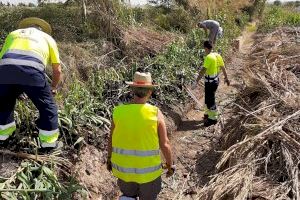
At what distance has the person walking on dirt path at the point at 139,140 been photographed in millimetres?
3572

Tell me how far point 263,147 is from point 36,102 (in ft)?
8.54

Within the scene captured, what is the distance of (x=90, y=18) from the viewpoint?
30.8ft

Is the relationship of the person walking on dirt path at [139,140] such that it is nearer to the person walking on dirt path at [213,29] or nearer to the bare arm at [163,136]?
the bare arm at [163,136]

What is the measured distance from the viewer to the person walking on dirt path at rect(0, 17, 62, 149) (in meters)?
4.27

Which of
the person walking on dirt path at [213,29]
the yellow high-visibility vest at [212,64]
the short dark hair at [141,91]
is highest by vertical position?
the short dark hair at [141,91]

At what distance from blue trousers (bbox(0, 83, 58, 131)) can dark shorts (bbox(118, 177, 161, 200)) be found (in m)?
1.13

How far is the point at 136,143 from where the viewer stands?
3.63 m

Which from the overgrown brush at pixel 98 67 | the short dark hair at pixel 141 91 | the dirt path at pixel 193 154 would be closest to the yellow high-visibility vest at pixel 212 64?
the dirt path at pixel 193 154

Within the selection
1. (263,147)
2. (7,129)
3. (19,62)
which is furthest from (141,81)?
(263,147)

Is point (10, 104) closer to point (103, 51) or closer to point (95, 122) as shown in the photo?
point (95, 122)

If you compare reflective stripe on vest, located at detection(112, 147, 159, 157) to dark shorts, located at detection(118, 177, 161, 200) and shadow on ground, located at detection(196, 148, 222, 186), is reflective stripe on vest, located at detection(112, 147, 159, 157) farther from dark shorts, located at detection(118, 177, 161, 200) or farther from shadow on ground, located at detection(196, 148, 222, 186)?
shadow on ground, located at detection(196, 148, 222, 186)

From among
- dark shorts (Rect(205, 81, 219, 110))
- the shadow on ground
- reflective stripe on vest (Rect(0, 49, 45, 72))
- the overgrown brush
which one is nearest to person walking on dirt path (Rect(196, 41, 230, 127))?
dark shorts (Rect(205, 81, 219, 110))

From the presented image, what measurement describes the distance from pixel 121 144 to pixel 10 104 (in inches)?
61.4

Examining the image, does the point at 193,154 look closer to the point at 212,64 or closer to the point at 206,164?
the point at 206,164
